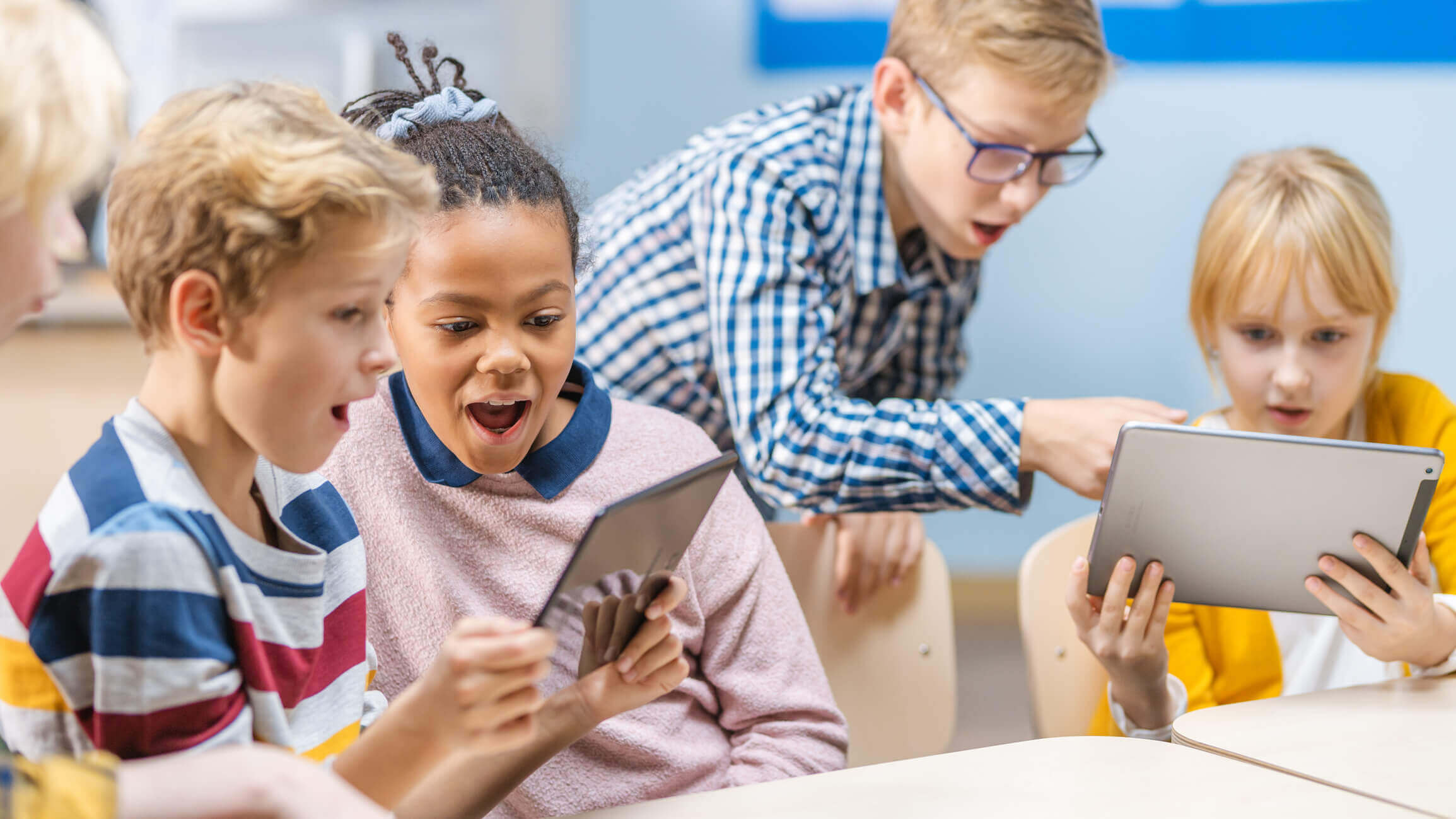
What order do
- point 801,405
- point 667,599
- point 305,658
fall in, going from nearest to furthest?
point 305,658 → point 667,599 → point 801,405

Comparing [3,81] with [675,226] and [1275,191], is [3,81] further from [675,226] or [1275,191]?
[1275,191]

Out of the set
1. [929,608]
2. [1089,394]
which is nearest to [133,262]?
[929,608]

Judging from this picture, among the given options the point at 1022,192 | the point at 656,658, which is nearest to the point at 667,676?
the point at 656,658

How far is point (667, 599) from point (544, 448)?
27cm

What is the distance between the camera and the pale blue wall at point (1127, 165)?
7.80ft

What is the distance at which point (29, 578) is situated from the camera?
629 millimetres

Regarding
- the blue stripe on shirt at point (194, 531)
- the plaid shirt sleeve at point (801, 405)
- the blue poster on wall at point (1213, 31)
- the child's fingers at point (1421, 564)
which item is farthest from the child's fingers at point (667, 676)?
the blue poster on wall at point (1213, 31)

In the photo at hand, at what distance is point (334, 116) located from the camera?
72 cm

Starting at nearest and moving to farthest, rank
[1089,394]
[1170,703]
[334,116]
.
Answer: [334,116] → [1170,703] → [1089,394]

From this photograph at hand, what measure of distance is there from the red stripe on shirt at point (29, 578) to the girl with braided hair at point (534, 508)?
34cm

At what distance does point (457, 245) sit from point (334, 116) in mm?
221

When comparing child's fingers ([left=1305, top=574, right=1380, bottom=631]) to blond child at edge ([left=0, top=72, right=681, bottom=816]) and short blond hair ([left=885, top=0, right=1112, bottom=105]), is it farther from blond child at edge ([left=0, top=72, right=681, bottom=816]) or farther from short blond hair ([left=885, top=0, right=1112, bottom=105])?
blond child at edge ([left=0, top=72, right=681, bottom=816])

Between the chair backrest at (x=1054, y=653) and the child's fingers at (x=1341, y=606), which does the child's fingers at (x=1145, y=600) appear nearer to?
the child's fingers at (x=1341, y=606)

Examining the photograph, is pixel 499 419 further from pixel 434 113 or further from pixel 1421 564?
pixel 1421 564
